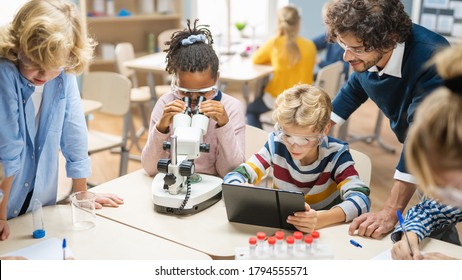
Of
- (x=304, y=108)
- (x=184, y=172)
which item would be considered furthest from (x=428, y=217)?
(x=184, y=172)

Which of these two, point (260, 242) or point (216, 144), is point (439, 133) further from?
point (216, 144)

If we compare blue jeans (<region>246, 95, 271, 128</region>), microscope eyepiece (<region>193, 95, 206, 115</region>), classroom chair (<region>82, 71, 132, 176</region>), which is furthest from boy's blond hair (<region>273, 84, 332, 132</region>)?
blue jeans (<region>246, 95, 271, 128</region>)

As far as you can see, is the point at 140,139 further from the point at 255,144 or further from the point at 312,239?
the point at 312,239

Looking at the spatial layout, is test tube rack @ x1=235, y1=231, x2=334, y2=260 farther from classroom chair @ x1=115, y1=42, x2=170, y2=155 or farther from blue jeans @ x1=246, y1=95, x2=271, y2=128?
classroom chair @ x1=115, y1=42, x2=170, y2=155

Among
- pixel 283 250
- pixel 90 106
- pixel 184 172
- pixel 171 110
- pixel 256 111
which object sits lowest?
pixel 256 111

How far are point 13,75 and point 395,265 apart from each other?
1195mm

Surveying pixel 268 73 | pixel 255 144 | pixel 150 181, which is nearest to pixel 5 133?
pixel 150 181

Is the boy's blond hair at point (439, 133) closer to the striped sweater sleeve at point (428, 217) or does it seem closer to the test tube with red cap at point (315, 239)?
the test tube with red cap at point (315, 239)

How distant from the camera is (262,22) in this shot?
5.87 metres

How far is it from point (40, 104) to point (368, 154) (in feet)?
11.1

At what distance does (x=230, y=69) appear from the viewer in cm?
→ 439

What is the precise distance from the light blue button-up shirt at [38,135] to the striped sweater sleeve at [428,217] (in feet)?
3.57

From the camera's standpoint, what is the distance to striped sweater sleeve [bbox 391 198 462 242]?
1.63 metres

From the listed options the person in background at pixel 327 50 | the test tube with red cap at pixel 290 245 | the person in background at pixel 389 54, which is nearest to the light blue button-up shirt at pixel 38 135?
the test tube with red cap at pixel 290 245
